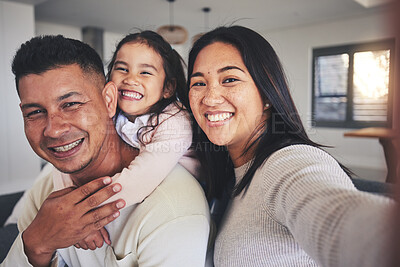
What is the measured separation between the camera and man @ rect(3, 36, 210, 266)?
74 centimetres

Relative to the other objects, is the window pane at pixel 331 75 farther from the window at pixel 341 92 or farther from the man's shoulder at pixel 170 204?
the man's shoulder at pixel 170 204

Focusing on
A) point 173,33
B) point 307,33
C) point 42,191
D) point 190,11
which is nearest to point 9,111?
point 42,191

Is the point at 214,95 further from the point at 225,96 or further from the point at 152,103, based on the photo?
the point at 152,103

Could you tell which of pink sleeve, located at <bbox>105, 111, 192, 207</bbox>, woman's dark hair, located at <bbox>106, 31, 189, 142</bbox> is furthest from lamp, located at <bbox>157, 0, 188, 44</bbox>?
pink sleeve, located at <bbox>105, 111, 192, 207</bbox>

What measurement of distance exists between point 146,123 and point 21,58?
52 centimetres

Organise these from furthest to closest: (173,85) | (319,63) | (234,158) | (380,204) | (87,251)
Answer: (319,63), (173,85), (234,158), (87,251), (380,204)

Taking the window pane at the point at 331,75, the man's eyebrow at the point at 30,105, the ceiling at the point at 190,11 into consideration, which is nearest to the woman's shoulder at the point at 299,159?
the man's eyebrow at the point at 30,105

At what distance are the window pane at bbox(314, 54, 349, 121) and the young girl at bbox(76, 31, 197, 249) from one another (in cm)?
519

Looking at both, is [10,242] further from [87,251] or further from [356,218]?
[356,218]

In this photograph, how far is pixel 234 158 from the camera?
107 cm

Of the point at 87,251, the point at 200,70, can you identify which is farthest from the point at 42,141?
the point at 200,70

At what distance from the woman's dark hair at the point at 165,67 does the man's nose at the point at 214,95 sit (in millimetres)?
310

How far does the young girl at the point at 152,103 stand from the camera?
1050mm

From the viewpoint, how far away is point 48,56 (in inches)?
29.8
